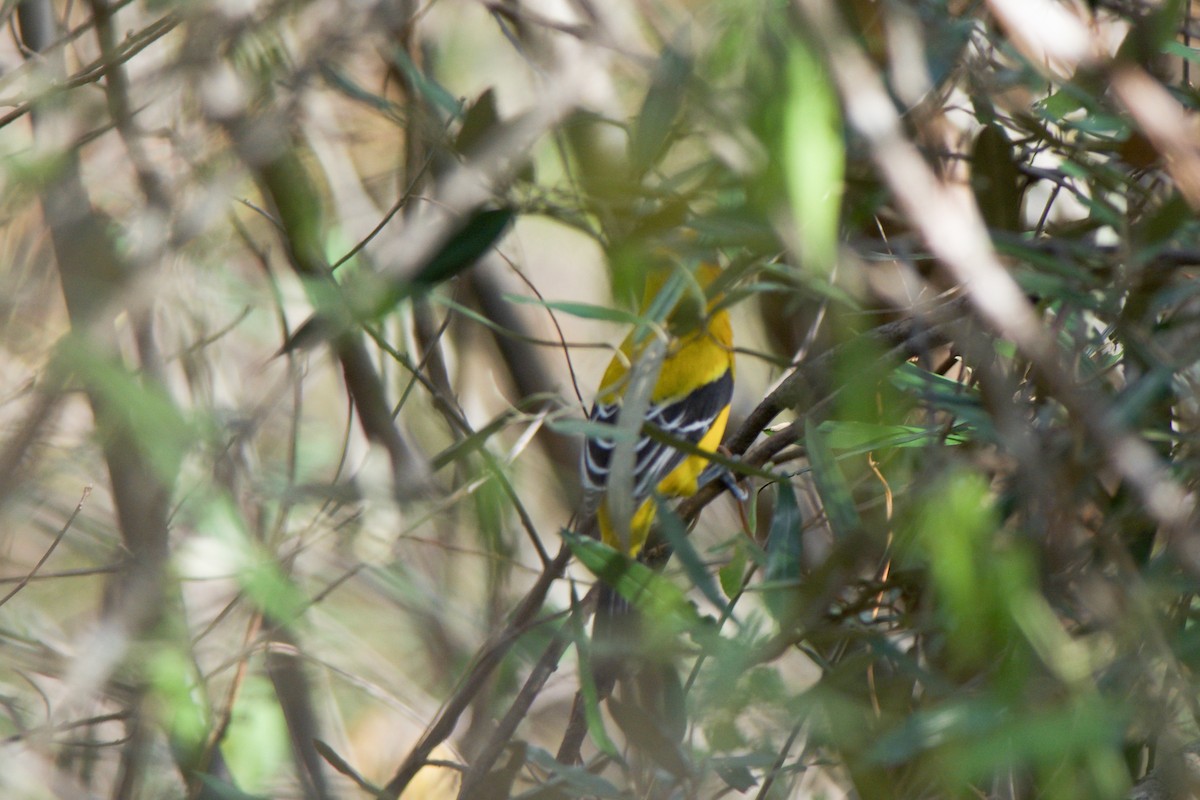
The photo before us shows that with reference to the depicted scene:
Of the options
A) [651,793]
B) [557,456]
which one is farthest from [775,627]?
[557,456]

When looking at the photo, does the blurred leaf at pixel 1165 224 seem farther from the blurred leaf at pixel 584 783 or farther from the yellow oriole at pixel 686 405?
the yellow oriole at pixel 686 405

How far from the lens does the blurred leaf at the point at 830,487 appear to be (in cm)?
188

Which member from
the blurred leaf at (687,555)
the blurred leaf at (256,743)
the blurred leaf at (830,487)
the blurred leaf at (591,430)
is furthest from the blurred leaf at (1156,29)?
the blurred leaf at (256,743)

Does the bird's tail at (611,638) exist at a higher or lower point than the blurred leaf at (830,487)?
lower

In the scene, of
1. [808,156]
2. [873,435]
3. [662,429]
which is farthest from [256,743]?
[808,156]

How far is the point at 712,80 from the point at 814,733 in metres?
1.02

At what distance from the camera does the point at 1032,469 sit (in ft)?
3.79

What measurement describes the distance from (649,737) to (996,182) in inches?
46.2

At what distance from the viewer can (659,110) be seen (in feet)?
5.75

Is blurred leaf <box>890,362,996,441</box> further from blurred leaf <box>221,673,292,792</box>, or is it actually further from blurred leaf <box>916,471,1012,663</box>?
blurred leaf <box>221,673,292,792</box>

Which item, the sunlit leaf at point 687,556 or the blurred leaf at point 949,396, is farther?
the sunlit leaf at point 687,556

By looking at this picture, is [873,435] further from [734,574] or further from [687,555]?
[734,574]

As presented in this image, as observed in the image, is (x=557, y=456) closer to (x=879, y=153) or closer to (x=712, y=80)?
(x=712, y=80)

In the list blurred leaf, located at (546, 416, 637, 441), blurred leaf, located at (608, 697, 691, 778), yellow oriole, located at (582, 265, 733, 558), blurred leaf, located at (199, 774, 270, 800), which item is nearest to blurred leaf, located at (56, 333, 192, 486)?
blurred leaf, located at (546, 416, 637, 441)
